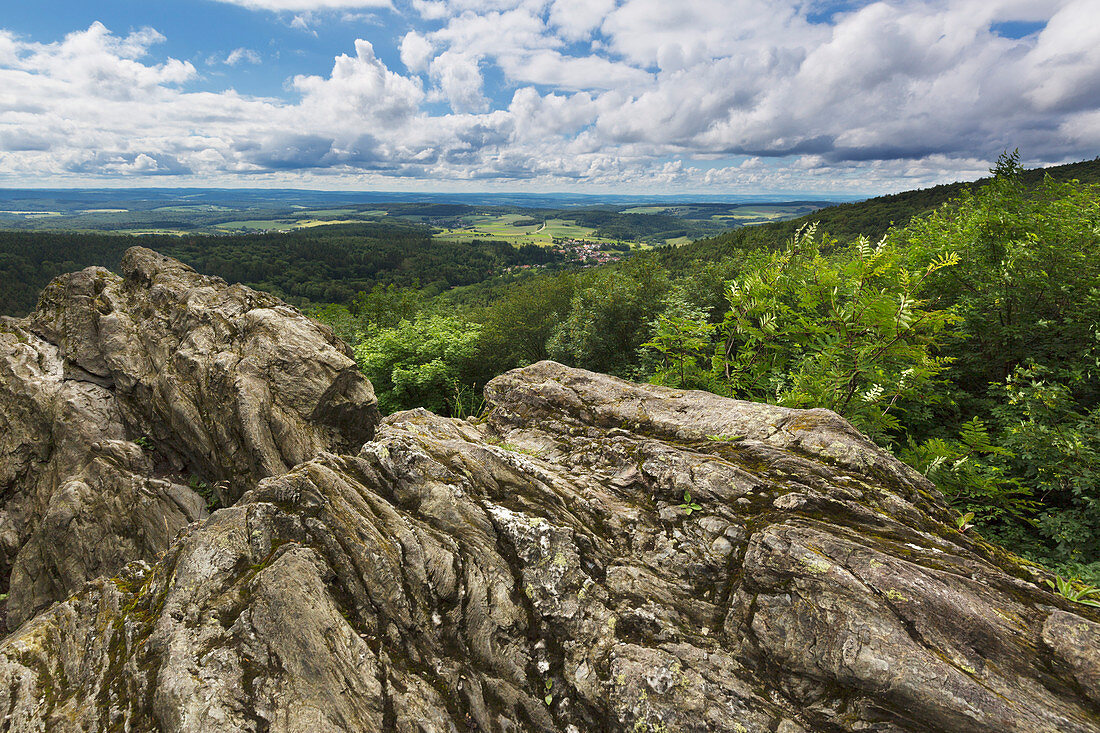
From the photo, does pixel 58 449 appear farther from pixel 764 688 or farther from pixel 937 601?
pixel 937 601

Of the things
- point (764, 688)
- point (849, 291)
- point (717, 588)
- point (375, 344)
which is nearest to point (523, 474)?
point (717, 588)

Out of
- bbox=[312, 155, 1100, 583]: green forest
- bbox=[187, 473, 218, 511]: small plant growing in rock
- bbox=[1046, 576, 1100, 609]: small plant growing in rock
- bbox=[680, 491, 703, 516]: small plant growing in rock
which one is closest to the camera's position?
bbox=[1046, 576, 1100, 609]: small plant growing in rock

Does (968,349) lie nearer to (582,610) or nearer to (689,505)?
(689,505)

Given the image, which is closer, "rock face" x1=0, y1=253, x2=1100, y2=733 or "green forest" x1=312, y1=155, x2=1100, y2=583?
"rock face" x1=0, y1=253, x2=1100, y2=733

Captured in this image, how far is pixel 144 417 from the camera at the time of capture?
18.4 meters

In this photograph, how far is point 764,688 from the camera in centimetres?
551

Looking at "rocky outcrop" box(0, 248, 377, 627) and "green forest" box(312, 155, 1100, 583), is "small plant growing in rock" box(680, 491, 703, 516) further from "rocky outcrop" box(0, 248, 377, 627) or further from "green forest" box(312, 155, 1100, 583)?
"rocky outcrop" box(0, 248, 377, 627)

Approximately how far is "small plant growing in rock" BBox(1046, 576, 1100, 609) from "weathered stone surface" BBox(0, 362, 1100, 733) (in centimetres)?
13

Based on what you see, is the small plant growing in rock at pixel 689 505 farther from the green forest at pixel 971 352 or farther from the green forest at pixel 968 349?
the green forest at pixel 971 352

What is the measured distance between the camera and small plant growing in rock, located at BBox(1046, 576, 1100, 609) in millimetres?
4969

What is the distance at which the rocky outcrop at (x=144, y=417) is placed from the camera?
1452cm

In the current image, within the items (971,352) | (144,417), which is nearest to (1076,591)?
(971,352)

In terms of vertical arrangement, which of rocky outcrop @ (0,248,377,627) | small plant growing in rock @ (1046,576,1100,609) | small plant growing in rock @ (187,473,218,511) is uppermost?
small plant growing in rock @ (1046,576,1100,609)

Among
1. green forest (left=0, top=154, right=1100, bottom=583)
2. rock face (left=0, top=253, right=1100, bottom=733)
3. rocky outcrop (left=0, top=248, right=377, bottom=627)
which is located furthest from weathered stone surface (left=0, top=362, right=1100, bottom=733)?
rocky outcrop (left=0, top=248, right=377, bottom=627)
